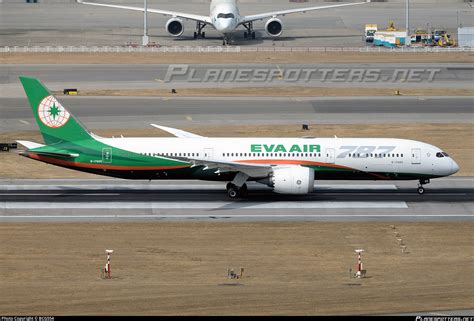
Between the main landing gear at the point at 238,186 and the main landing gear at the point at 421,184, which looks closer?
the main landing gear at the point at 238,186

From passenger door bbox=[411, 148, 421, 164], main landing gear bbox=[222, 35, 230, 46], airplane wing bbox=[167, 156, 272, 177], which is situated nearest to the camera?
airplane wing bbox=[167, 156, 272, 177]

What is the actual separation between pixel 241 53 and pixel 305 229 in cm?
9201

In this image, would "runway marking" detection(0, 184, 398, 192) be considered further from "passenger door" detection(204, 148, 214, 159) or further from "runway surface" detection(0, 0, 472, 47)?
"runway surface" detection(0, 0, 472, 47)

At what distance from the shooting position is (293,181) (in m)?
59.2

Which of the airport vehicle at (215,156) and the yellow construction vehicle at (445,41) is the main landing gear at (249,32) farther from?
the airport vehicle at (215,156)

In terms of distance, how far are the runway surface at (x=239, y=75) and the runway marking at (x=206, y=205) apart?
48.4 metres

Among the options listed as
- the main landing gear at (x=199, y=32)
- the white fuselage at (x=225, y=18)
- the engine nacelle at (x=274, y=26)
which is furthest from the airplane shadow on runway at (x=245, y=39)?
the white fuselage at (x=225, y=18)

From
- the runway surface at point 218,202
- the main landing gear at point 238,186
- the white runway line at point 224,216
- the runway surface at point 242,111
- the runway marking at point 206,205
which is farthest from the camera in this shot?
the runway surface at point 242,111

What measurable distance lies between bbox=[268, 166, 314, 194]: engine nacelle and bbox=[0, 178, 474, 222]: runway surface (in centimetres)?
92

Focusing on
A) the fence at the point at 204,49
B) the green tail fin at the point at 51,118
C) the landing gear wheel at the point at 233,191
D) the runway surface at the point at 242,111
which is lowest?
the landing gear wheel at the point at 233,191

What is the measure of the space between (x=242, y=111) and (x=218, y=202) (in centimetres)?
3478

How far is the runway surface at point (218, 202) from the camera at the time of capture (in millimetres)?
56438

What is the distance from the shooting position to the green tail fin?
61.1m

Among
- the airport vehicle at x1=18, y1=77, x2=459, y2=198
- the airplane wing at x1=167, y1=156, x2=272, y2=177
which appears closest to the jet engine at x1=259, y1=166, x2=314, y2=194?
the airport vehicle at x1=18, y1=77, x2=459, y2=198
